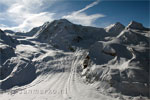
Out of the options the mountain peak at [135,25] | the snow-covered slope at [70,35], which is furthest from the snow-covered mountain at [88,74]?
the snow-covered slope at [70,35]

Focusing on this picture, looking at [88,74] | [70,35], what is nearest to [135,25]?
[70,35]

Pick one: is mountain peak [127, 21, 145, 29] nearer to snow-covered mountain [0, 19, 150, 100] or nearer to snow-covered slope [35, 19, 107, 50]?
snow-covered slope [35, 19, 107, 50]

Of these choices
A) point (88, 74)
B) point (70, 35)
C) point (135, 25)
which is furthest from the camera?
point (70, 35)

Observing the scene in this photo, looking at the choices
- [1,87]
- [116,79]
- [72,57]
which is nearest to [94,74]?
[116,79]

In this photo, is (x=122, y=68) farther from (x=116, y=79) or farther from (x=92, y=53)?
(x=92, y=53)

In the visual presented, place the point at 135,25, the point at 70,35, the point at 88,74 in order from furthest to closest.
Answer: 1. the point at 70,35
2. the point at 135,25
3. the point at 88,74

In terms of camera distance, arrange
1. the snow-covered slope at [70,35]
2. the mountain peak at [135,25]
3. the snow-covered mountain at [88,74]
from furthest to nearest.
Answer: the snow-covered slope at [70,35] < the mountain peak at [135,25] < the snow-covered mountain at [88,74]

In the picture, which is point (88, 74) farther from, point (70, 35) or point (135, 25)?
point (70, 35)

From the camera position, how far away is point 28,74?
37.9ft

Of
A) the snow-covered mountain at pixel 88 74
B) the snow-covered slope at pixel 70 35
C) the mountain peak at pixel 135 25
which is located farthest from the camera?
the snow-covered slope at pixel 70 35

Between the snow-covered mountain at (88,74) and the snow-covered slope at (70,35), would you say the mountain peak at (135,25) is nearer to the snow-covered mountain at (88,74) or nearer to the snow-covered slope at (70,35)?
the snow-covered slope at (70,35)

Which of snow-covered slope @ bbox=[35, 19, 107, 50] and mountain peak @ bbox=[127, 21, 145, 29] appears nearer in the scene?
mountain peak @ bbox=[127, 21, 145, 29]

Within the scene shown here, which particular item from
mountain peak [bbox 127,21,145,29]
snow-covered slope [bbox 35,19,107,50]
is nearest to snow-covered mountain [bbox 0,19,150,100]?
mountain peak [bbox 127,21,145,29]

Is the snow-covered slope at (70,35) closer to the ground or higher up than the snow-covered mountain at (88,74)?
higher up
